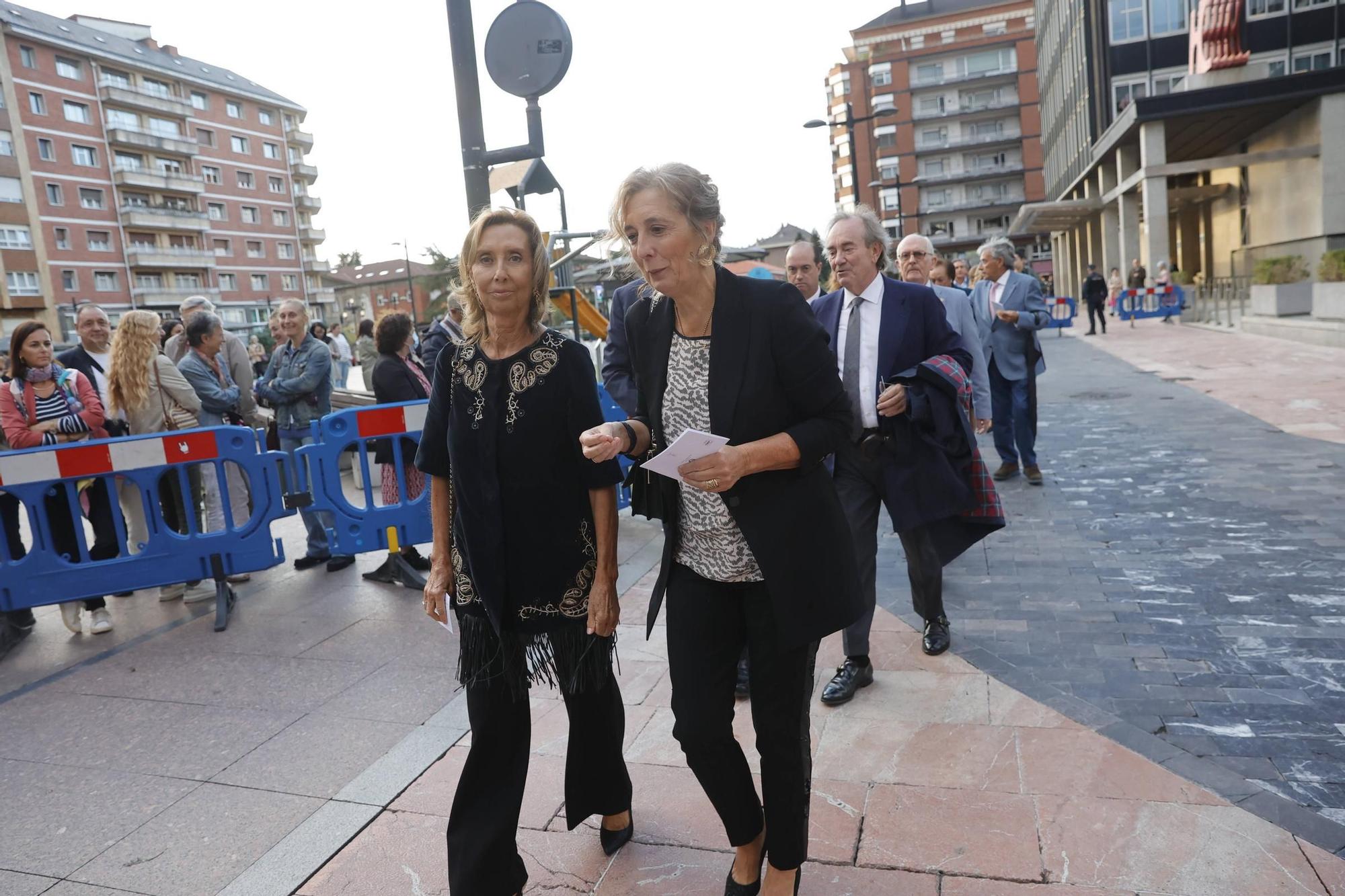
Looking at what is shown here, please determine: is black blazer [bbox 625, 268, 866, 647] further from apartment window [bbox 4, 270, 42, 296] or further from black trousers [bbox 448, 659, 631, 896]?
apartment window [bbox 4, 270, 42, 296]

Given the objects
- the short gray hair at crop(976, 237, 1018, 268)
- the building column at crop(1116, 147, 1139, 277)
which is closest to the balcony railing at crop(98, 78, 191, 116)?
the building column at crop(1116, 147, 1139, 277)

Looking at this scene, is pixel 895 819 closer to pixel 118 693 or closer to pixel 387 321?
pixel 118 693

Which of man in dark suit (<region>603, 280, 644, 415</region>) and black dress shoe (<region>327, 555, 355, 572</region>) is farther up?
man in dark suit (<region>603, 280, 644, 415</region>)

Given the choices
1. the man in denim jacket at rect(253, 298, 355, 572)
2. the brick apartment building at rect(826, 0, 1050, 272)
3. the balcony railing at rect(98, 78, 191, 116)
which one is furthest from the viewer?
the brick apartment building at rect(826, 0, 1050, 272)

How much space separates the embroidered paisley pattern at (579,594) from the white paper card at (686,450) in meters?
0.55

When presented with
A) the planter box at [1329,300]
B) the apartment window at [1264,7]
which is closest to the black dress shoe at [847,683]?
the planter box at [1329,300]

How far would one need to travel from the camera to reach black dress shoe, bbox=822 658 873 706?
3.84 metres

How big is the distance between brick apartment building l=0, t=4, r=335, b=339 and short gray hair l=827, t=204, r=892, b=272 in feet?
202

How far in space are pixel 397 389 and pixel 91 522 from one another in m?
2.09

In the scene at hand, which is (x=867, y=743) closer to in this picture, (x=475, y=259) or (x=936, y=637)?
(x=936, y=637)

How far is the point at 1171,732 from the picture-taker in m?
3.38

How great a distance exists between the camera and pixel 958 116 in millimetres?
82375

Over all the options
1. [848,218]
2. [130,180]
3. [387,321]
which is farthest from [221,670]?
[130,180]

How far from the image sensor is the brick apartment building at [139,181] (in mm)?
55406
